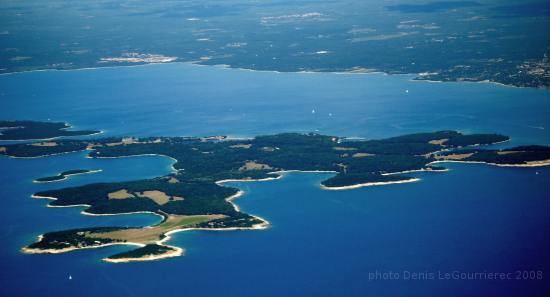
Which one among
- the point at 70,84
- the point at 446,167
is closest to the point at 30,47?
the point at 70,84

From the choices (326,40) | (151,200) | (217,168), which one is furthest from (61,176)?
(326,40)

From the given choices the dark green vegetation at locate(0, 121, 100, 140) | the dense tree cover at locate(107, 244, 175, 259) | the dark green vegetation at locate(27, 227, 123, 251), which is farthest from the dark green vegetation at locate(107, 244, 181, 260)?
the dark green vegetation at locate(0, 121, 100, 140)

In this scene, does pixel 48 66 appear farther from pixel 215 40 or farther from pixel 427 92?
pixel 427 92

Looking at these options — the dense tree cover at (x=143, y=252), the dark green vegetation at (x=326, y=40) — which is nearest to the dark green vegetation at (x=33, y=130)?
the dense tree cover at (x=143, y=252)

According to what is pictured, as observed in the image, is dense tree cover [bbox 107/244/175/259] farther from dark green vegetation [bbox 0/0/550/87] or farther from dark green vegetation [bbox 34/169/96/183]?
dark green vegetation [bbox 0/0/550/87]

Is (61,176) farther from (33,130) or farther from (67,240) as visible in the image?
(33,130)

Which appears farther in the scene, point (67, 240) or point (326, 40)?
point (326, 40)

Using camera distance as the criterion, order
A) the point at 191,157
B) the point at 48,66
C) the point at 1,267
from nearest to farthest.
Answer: the point at 1,267, the point at 191,157, the point at 48,66
